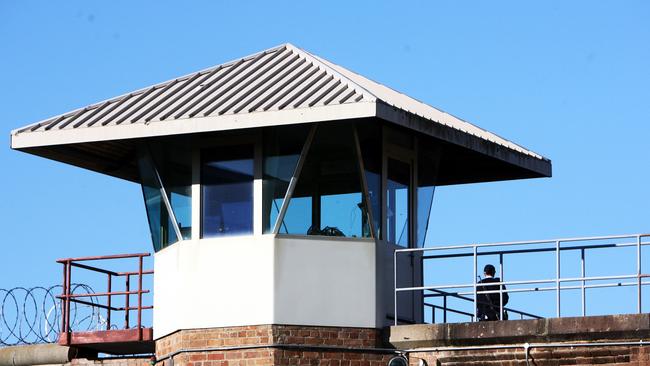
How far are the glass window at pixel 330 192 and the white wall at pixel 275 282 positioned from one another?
24cm

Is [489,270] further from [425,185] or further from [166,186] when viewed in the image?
[166,186]

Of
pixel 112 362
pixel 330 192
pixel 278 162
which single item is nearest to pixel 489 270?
pixel 330 192

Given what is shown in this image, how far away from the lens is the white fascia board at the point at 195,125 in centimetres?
2239

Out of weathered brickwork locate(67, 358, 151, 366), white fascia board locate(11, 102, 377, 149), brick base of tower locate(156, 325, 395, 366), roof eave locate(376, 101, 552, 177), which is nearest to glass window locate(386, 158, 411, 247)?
roof eave locate(376, 101, 552, 177)

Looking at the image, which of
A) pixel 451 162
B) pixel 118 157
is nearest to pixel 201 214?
pixel 118 157

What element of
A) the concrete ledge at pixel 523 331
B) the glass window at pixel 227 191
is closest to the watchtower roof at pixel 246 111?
the glass window at pixel 227 191

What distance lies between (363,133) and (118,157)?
3.86 m

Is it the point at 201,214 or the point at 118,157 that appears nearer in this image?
the point at 201,214

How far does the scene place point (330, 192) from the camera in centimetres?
2369

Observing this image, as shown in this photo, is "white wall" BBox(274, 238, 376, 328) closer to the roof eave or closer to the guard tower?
the guard tower

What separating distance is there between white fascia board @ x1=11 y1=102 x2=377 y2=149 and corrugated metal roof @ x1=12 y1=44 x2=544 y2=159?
68mm

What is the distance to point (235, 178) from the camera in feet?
77.6

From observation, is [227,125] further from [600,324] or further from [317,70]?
[600,324]

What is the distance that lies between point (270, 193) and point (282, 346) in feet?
6.86
